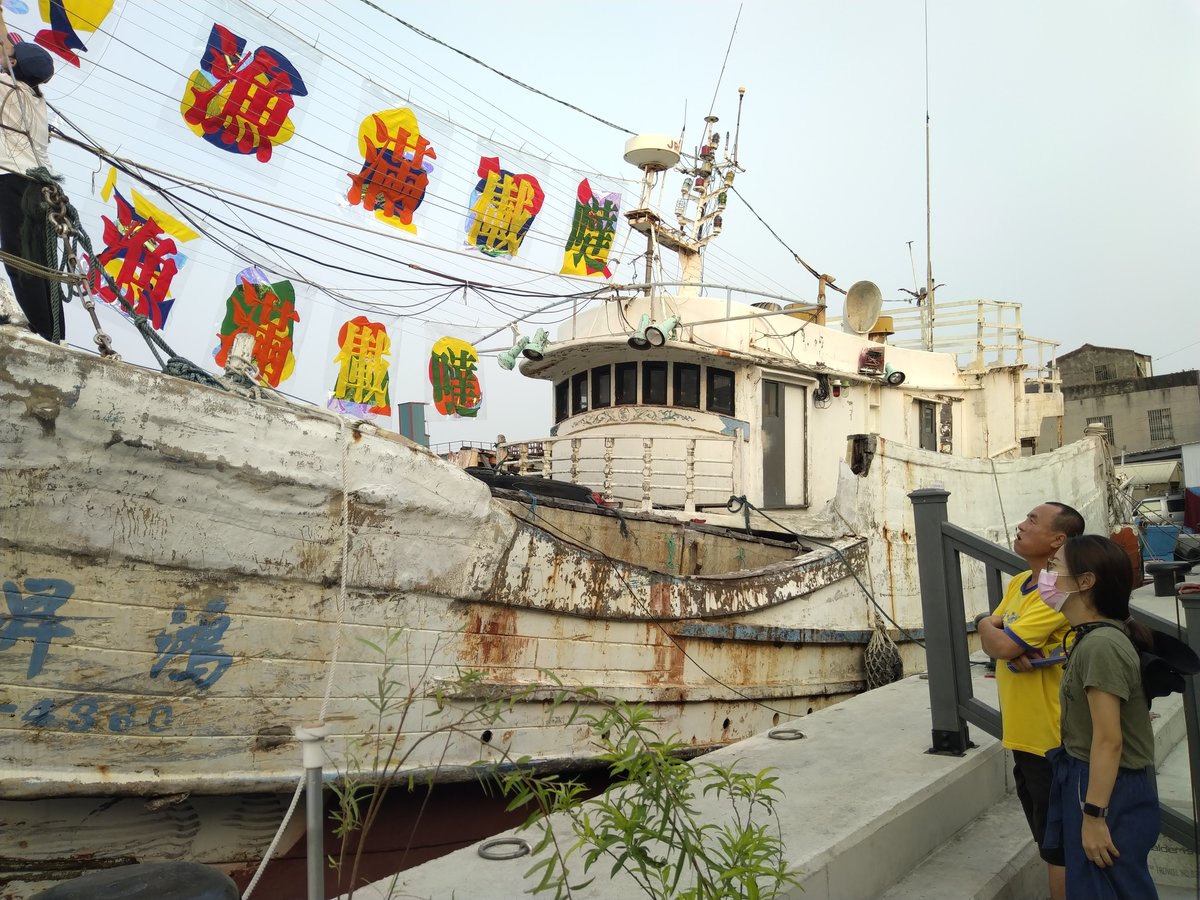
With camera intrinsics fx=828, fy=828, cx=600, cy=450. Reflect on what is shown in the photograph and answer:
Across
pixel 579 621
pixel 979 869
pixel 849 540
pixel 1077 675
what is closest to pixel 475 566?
pixel 579 621

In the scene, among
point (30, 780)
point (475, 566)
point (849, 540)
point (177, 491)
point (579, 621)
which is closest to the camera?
point (30, 780)

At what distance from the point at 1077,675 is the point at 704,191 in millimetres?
9925

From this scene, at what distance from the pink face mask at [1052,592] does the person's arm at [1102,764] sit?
254 millimetres

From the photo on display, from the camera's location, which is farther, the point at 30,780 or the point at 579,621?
the point at 579,621

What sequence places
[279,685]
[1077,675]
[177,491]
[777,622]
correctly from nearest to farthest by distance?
[1077,675] → [177,491] → [279,685] → [777,622]

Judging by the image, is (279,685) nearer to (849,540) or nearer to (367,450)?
(367,450)

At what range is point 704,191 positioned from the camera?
11.1 m

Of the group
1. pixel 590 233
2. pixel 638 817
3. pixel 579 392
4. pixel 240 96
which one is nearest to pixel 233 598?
pixel 638 817

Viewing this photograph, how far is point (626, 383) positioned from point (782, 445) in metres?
1.90

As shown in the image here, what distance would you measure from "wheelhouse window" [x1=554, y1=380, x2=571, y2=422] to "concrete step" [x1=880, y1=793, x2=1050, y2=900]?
714cm

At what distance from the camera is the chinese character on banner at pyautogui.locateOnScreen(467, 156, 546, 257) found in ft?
25.8

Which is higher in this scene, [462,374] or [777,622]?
[462,374]

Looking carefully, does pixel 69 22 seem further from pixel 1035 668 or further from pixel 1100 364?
pixel 1100 364

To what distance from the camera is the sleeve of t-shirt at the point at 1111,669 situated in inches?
77.4
